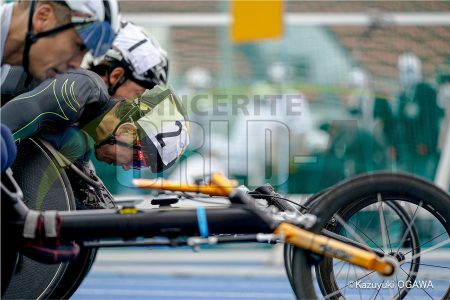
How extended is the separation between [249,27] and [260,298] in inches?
174

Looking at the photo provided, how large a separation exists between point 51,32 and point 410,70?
8.23 m

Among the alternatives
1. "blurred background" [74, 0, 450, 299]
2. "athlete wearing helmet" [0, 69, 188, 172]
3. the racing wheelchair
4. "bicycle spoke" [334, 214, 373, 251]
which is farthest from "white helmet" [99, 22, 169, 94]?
"blurred background" [74, 0, 450, 299]

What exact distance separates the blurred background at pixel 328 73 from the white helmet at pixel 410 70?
13mm

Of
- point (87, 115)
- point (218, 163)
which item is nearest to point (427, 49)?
point (218, 163)

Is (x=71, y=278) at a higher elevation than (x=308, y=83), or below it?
below

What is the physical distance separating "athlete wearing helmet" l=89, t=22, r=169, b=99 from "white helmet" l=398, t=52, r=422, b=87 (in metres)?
6.16

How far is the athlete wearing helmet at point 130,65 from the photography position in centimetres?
664

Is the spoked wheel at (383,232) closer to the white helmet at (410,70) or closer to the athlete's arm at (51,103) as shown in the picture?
the athlete's arm at (51,103)

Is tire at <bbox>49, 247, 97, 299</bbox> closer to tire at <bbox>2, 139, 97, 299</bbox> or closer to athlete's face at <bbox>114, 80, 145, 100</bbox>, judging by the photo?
tire at <bbox>2, 139, 97, 299</bbox>

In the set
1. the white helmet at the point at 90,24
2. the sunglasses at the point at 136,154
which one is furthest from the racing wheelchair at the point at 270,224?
the sunglasses at the point at 136,154

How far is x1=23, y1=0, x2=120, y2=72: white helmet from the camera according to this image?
186 inches

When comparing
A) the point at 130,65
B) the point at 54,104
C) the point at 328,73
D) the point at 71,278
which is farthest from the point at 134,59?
the point at 328,73

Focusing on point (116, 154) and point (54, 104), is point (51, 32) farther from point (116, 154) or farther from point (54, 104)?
point (116, 154)

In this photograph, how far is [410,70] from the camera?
40.6ft
